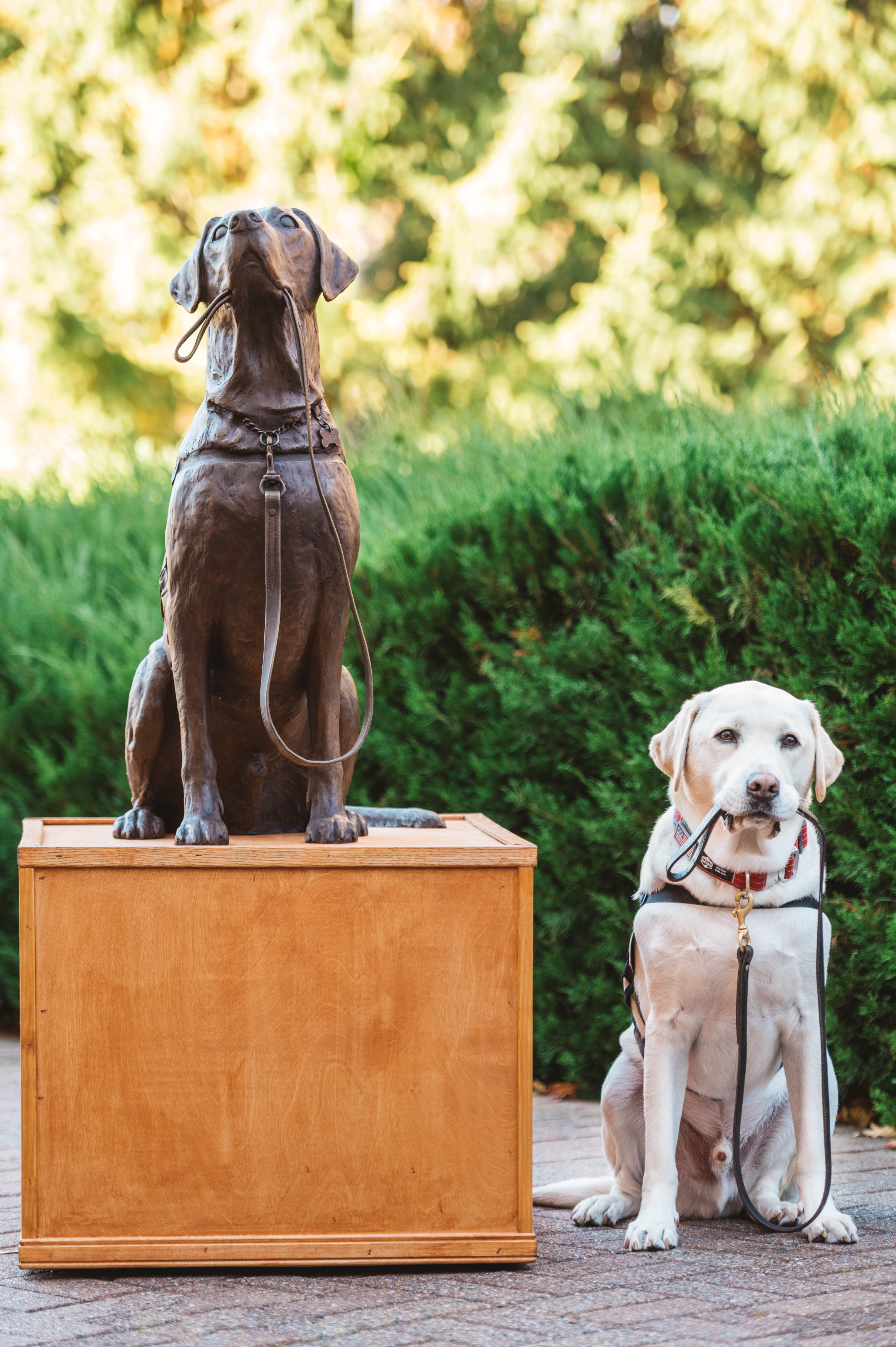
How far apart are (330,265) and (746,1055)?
88.7 inches

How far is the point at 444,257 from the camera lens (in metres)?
15.4

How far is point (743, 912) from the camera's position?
3400 millimetres

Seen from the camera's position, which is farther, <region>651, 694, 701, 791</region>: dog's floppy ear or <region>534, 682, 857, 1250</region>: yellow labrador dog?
<region>651, 694, 701, 791</region>: dog's floppy ear

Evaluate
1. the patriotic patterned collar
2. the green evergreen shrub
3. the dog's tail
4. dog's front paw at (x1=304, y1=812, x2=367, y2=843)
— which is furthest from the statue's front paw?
the green evergreen shrub

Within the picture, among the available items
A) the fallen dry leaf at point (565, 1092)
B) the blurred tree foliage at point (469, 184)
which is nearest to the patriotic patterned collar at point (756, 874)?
the fallen dry leaf at point (565, 1092)

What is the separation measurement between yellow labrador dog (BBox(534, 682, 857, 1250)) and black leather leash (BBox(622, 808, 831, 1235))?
16 mm

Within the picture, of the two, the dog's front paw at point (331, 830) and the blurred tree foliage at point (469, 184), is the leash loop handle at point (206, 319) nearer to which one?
the dog's front paw at point (331, 830)

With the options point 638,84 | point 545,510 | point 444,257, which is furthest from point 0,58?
point 545,510

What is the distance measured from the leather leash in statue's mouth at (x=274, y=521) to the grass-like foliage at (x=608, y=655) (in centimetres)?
198

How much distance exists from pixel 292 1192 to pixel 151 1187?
1.09 ft

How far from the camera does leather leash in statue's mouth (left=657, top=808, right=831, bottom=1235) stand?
3.35 m

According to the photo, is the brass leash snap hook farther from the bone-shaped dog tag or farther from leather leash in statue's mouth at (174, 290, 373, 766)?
the bone-shaped dog tag

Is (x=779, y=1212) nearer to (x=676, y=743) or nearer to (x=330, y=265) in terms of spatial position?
(x=676, y=743)

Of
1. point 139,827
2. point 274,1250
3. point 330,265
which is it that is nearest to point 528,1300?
point 274,1250
